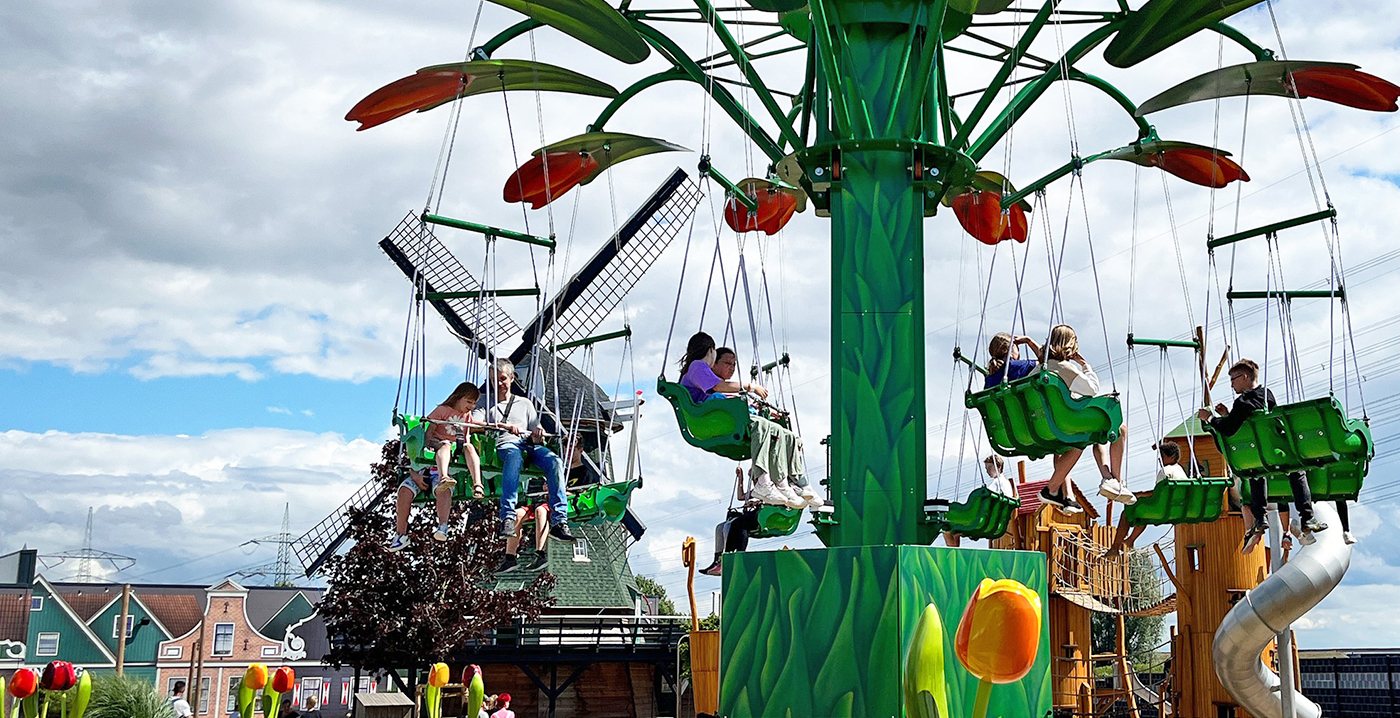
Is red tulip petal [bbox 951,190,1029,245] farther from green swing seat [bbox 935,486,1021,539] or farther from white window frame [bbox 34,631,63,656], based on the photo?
white window frame [bbox 34,631,63,656]

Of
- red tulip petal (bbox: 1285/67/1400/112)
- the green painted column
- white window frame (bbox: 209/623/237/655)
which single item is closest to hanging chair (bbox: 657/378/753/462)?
the green painted column

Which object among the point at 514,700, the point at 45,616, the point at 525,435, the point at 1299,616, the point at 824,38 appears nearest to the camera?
the point at 824,38

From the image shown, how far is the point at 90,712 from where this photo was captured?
1736cm

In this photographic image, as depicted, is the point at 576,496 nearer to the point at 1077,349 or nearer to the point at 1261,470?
the point at 1077,349

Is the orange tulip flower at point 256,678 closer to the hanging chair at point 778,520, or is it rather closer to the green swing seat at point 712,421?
the green swing seat at point 712,421

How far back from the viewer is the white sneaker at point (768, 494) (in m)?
8.78

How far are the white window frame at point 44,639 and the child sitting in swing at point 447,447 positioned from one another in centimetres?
3252

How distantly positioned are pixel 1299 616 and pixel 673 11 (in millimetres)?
9093

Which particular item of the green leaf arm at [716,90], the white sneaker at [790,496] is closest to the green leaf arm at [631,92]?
the green leaf arm at [716,90]

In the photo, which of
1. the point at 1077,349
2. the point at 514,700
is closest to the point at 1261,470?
the point at 1077,349

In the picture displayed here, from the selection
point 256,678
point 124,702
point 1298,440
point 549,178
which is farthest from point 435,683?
point 124,702

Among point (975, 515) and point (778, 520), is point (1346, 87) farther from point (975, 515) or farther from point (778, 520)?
point (778, 520)

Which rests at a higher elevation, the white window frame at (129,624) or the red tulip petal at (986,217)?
the red tulip petal at (986,217)

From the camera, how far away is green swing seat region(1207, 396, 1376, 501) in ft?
27.2
